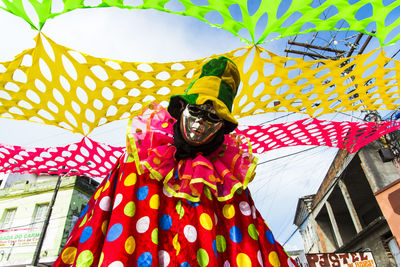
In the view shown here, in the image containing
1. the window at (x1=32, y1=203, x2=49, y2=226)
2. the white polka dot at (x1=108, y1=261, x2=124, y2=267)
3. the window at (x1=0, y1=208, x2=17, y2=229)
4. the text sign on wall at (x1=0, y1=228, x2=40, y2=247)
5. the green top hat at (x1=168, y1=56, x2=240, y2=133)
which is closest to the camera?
the white polka dot at (x1=108, y1=261, x2=124, y2=267)

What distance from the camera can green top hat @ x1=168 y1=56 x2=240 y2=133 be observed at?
1518mm

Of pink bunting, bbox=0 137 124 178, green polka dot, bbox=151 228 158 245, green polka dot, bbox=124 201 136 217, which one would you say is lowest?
green polka dot, bbox=151 228 158 245

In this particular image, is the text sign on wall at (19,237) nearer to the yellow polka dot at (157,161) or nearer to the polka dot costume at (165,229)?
the polka dot costume at (165,229)

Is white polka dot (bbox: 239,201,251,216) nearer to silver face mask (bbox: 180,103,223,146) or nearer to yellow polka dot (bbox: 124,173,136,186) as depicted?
silver face mask (bbox: 180,103,223,146)

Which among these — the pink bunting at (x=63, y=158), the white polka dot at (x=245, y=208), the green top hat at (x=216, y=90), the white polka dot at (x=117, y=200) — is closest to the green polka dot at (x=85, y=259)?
the white polka dot at (x=117, y=200)

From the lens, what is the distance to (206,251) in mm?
1115

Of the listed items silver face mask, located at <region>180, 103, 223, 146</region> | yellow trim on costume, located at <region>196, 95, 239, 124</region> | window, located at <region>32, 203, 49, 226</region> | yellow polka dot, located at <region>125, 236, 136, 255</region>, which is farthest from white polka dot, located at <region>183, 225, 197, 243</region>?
window, located at <region>32, 203, 49, 226</region>

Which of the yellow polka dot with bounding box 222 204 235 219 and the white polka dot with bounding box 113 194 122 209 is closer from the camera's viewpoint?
the white polka dot with bounding box 113 194 122 209

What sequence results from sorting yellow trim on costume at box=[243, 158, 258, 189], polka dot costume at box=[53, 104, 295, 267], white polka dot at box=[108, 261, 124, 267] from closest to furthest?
white polka dot at box=[108, 261, 124, 267]
polka dot costume at box=[53, 104, 295, 267]
yellow trim on costume at box=[243, 158, 258, 189]

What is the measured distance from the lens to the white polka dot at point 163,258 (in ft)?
3.51

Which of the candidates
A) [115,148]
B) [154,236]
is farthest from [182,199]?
[115,148]

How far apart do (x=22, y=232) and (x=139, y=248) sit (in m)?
16.1

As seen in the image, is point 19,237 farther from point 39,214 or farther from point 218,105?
point 218,105

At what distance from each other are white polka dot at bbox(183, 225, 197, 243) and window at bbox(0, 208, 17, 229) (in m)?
17.3
